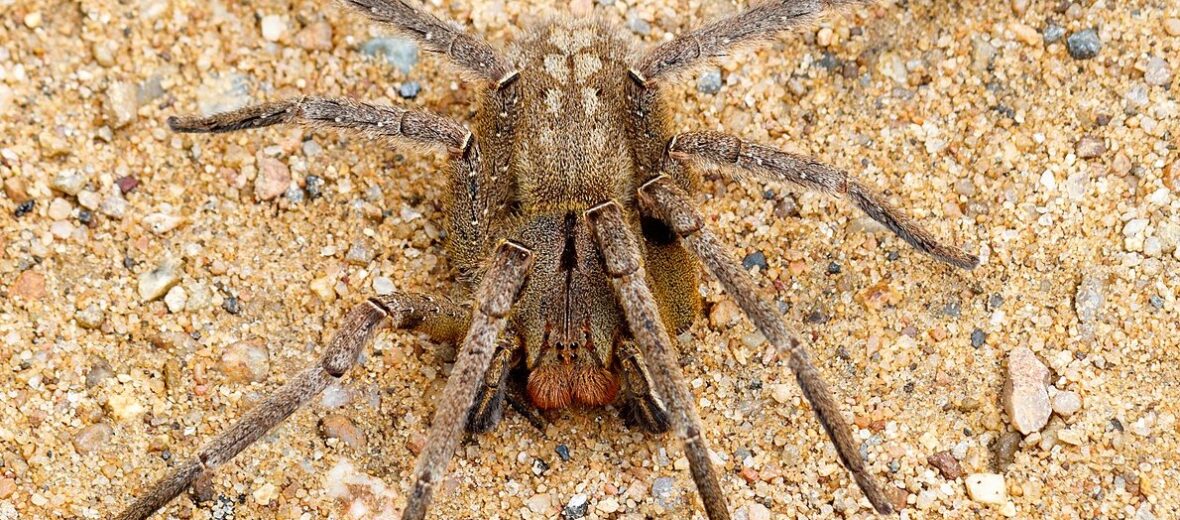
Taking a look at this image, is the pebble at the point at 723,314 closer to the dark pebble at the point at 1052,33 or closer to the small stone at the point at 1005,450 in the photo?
the small stone at the point at 1005,450

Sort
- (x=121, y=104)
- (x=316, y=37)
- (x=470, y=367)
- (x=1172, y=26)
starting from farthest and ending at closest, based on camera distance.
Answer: (x=316, y=37), (x=121, y=104), (x=1172, y=26), (x=470, y=367)

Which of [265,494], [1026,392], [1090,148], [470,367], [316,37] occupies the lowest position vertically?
[265,494]

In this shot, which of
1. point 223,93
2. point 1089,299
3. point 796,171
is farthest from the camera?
point 223,93

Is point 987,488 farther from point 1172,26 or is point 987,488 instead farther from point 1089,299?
point 1172,26

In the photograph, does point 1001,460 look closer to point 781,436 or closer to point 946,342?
point 946,342

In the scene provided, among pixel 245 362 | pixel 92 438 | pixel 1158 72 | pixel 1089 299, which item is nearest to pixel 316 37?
pixel 245 362
